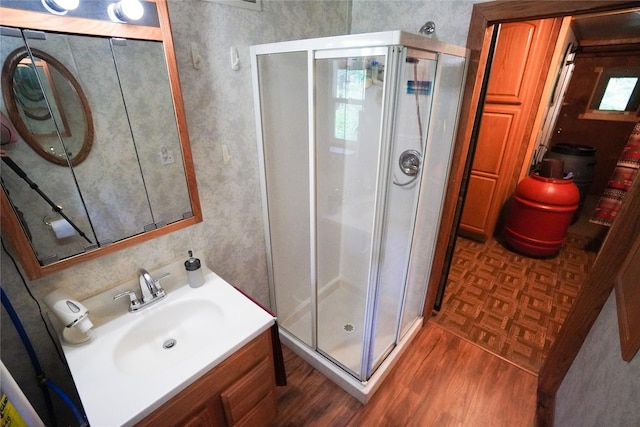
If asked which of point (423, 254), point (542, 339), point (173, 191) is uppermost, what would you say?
point (173, 191)

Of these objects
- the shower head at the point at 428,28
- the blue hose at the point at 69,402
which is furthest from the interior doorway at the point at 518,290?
the blue hose at the point at 69,402

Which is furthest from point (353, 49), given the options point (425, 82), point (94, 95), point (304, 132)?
point (94, 95)

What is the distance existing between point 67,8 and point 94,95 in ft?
0.77

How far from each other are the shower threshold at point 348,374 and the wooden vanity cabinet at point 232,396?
1.48 ft

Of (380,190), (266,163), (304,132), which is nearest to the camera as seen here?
(380,190)

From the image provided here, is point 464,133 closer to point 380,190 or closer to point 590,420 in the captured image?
point 380,190

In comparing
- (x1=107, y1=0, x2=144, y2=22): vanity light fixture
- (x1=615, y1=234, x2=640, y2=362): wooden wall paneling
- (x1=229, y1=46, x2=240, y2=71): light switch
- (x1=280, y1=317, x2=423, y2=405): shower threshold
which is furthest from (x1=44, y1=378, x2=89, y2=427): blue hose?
(x1=615, y1=234, x2=640, y2=362): wooden wall paneling

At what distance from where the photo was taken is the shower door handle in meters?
1.29

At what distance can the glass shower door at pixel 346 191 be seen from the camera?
47.7 inches

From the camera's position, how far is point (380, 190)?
1.10 metres

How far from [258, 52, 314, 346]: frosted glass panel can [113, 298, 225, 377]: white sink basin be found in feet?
1.94

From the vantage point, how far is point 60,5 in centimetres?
81

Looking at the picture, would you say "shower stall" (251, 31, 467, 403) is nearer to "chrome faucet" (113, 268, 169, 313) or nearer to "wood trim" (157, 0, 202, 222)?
"wood trim" (157, 0, 202, 222)

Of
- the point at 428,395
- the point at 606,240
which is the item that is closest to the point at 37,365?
the point at 428,395
